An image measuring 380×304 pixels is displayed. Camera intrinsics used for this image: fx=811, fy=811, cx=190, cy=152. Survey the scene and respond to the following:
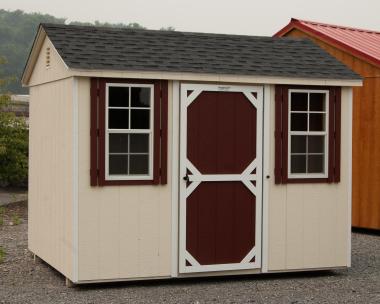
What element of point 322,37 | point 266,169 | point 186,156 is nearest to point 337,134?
point 266,169

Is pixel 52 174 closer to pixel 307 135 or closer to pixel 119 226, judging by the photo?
pixel 119 226

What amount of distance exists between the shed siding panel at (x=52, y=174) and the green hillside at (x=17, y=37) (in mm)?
38375

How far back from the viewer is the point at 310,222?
32.1ft

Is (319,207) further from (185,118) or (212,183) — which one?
(185,118)

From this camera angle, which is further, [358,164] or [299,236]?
[358,164]

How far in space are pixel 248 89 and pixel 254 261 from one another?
2.02 meters

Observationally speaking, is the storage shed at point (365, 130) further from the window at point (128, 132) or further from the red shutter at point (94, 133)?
the red shutter at point (94, 133)

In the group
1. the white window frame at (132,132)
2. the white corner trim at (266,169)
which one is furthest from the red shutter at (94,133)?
the white corner trim at (266,169)

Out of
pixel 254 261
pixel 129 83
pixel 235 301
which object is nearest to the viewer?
pixel 235 301

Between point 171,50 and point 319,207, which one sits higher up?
point 171,50

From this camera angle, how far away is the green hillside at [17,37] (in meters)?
55.8

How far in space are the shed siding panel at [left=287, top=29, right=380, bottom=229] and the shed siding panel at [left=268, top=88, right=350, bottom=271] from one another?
146 inches

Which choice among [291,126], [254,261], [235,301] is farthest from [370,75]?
[235,301]

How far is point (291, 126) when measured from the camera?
9.74 meters
